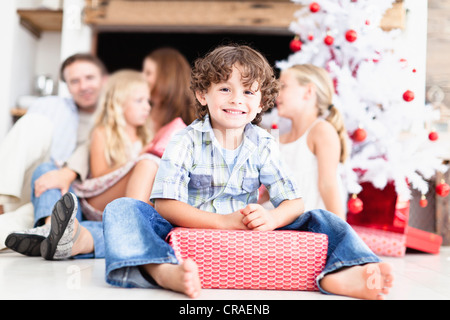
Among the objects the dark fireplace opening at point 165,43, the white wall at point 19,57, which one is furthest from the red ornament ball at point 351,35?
the white wall at point 19,57

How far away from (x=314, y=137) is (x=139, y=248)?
86 centimetres

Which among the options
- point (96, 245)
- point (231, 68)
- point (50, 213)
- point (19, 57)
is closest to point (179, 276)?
point (231, 68)

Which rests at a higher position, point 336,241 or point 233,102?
point 233,102

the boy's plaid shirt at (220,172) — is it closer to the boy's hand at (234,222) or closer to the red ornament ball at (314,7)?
the boy's hand at (234,222)

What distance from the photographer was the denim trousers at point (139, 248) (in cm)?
84

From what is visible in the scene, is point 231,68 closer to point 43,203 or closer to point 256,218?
point 256,218

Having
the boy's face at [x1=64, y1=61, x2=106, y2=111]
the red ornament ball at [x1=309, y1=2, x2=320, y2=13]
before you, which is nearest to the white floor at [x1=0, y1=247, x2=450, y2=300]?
the boy's face at [x1=64, y1=61, x2=106, y2=111]

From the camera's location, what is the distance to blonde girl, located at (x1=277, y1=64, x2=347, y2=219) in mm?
1506

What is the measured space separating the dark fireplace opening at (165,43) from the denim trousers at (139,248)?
1.75 meters

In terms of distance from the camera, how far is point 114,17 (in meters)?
2.43

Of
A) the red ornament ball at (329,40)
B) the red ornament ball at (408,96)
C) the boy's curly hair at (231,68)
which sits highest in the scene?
the red ornament ball at (329,40)

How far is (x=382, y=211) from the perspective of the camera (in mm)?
1743
